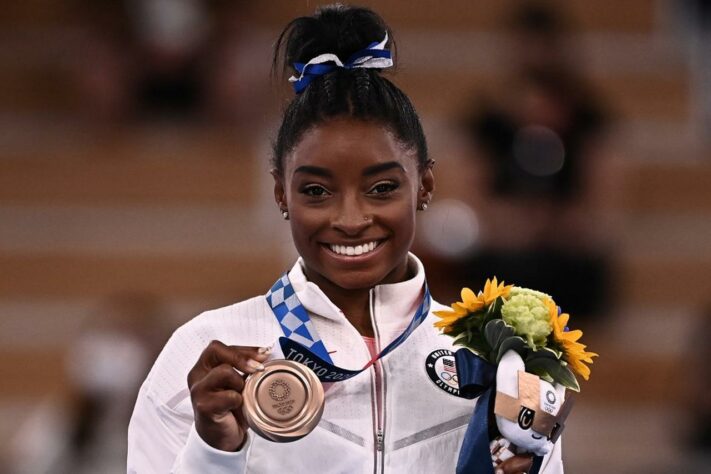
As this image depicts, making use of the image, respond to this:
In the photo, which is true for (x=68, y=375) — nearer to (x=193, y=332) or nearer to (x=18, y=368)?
(x=18, y=368)

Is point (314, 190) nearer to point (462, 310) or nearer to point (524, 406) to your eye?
point (462, 310)

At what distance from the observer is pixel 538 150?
5703 millimetres

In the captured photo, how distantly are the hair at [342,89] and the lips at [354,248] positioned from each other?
0.19 meters

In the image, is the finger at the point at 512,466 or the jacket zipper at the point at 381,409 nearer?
the finger at the point at 512,466

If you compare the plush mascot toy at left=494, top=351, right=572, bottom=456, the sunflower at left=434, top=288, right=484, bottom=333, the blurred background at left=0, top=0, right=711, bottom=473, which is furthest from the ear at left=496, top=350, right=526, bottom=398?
the blurred background at left=0, top=0, right=711, bottom=473

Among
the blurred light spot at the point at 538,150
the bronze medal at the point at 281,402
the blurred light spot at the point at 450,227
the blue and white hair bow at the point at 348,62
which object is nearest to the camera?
the bronze medal at the point at 281,402

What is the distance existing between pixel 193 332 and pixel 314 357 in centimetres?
26

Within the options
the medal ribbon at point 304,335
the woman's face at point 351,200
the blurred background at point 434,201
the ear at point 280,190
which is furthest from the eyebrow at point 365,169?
the blurred background at point 434,201

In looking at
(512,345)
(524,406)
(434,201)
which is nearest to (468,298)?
(512,345)

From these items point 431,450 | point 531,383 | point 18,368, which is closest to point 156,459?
point 431,450

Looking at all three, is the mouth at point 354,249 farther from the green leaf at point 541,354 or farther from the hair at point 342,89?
the green leaf at point 541,354

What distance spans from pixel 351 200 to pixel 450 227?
2940mm

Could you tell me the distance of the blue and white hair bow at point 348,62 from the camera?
284 centimetres

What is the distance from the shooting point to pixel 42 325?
6.48 meters
